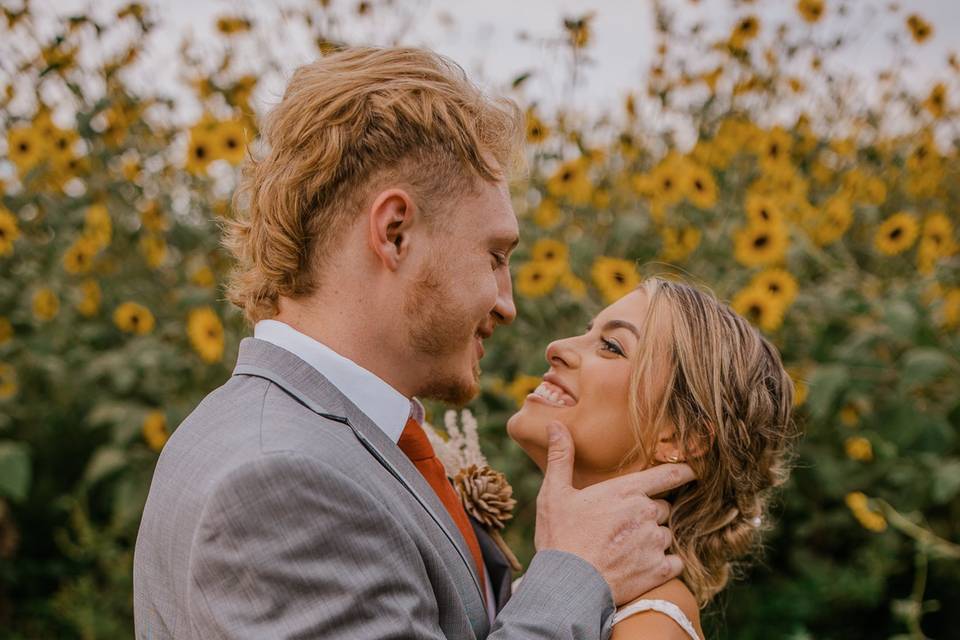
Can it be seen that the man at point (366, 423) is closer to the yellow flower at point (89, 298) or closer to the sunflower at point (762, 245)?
the sunflower at point (762, 245)

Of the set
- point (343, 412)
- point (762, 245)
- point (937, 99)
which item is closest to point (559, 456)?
point (343, 412)

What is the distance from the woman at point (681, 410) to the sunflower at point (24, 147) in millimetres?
2915

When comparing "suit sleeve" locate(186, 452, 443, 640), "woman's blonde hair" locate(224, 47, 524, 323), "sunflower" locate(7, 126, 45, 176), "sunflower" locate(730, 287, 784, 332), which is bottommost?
"sunflower" locate(730, 287, 784, 332)

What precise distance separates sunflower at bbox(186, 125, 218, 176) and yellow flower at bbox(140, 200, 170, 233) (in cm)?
37

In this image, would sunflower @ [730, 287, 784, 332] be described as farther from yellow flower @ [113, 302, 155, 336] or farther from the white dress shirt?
yellow flower @ [113, 302, 155, 336]

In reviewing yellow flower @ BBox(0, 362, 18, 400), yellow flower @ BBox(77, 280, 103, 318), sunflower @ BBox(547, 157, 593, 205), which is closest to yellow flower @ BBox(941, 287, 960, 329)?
sunflower @ BBox(547, 157, 593, 205)

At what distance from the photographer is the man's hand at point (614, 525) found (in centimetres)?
168

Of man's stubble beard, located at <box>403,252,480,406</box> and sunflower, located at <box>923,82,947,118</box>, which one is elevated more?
man's stubble beard, located at <box>403,252,480,406</box>

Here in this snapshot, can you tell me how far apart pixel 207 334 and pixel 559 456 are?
77.9 inches

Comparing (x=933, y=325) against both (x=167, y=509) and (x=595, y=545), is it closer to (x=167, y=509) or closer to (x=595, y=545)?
(x=595, y=545)

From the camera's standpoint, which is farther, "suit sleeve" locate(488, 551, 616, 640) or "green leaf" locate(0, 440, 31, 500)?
"green leaf" locate(0, 440, 31, 500)

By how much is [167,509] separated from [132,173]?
306 cm

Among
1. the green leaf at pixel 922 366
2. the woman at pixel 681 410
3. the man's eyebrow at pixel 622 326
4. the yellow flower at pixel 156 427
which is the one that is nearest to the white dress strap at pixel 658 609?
the woman at pixel 681 410

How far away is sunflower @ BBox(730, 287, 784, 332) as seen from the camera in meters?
3.38
